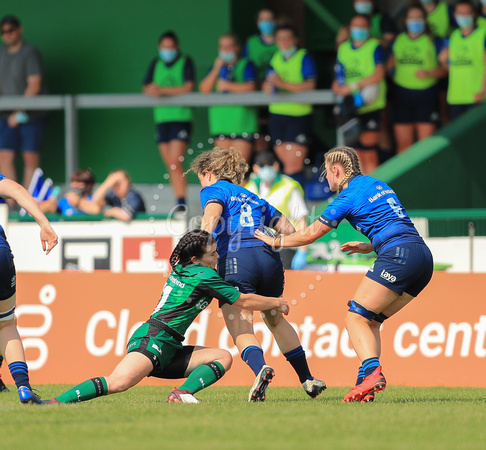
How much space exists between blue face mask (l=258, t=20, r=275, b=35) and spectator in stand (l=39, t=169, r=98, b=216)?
333 cm

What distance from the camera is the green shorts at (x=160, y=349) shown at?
6.96 metres

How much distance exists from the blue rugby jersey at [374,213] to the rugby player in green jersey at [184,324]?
823 millimetres

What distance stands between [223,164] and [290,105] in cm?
604

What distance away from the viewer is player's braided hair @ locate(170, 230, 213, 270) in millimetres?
7145

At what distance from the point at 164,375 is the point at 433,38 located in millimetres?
7816

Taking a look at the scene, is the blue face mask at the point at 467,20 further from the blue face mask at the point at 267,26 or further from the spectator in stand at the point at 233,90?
→ the spectator in stand at the point at 233,90

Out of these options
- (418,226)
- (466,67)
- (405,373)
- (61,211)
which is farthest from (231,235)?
(466,67)

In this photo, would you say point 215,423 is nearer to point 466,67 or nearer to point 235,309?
point 235,309

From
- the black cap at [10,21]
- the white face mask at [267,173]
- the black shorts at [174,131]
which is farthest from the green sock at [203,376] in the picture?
the black cap at [10,21]

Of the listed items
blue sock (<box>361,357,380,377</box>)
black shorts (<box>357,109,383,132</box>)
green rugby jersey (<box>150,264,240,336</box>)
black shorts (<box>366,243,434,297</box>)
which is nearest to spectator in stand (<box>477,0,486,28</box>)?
black shorts (<box>357,109,383,132</box>)

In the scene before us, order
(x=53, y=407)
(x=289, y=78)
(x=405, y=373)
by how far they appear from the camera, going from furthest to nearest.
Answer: (x=289, y=78), (x=405, y=373), (x=53, y=407)

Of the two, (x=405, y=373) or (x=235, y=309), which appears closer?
(x=235, y=309)

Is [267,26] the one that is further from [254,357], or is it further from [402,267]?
[254,357]

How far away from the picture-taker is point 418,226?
11.2 meters
